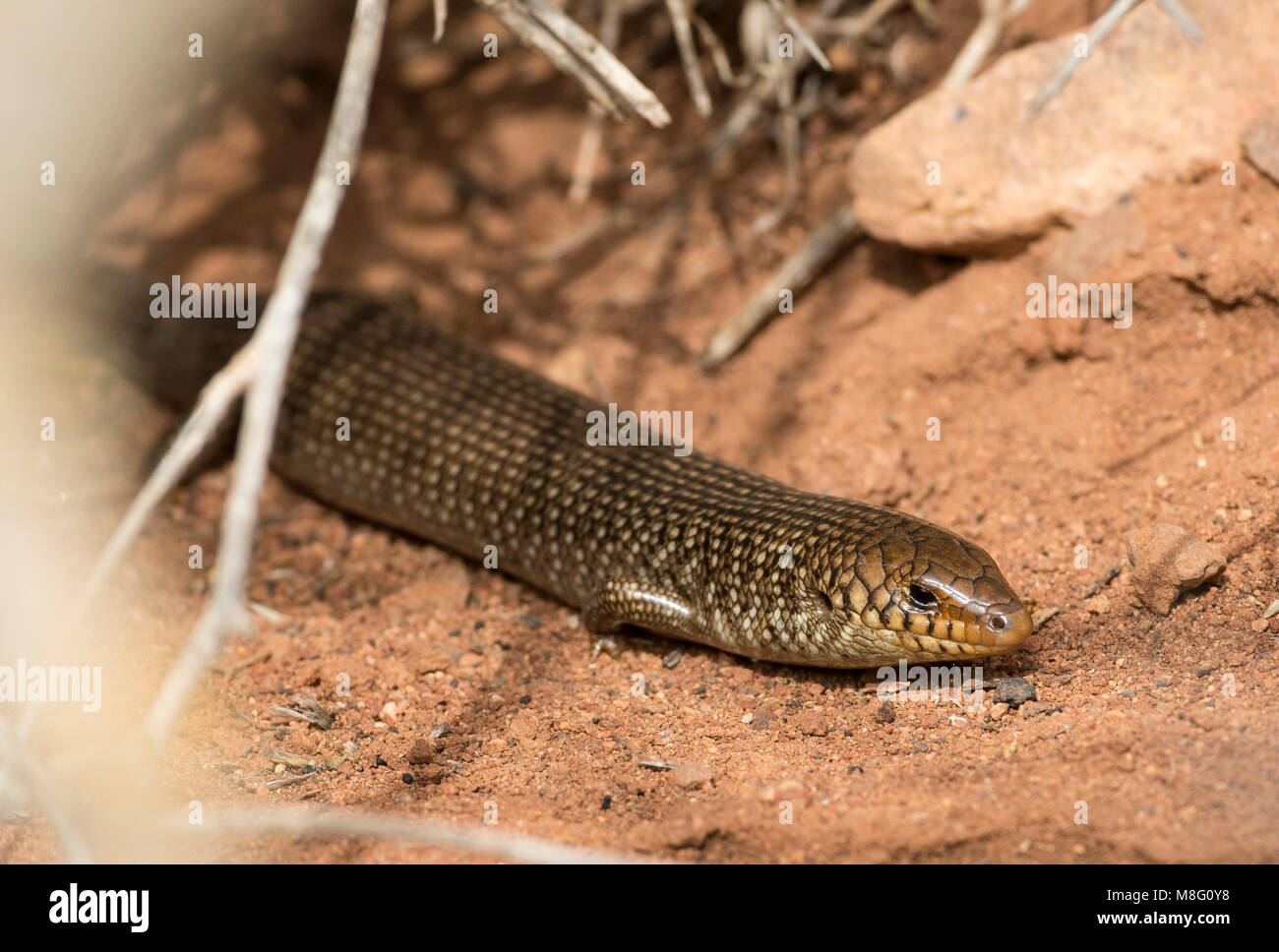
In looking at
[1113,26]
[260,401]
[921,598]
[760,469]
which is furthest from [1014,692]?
[260,401]

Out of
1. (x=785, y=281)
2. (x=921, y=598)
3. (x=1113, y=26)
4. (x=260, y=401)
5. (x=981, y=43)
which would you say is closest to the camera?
(x=260, y=401)

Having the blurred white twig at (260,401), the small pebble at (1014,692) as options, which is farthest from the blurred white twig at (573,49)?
the small pebble at (1014,692)

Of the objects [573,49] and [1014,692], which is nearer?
[1014,692]

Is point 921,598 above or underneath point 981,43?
underneath

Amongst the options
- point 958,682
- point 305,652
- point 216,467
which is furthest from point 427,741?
point 216,467

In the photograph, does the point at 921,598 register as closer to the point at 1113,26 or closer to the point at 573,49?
the point at 1113,26

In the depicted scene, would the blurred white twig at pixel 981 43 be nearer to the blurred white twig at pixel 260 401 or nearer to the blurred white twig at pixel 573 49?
the blurred white twig at pixel 573 49

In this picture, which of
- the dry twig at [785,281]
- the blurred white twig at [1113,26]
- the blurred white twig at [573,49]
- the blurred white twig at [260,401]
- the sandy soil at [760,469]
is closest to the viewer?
the blurred white twig at [260,401]
